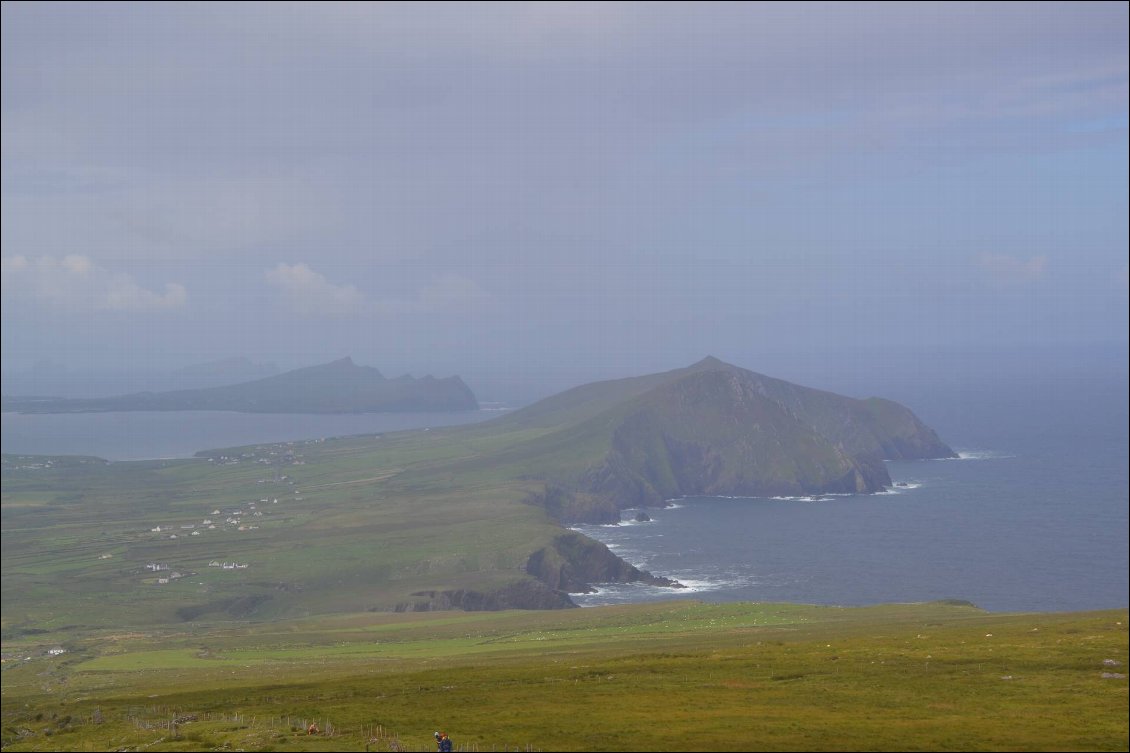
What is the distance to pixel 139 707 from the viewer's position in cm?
9838

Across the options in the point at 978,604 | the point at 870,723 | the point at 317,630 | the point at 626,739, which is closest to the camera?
the point at 626,739

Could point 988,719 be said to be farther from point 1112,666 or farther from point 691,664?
point 691,664

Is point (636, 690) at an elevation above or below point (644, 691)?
below

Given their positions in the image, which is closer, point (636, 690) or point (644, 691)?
point (644, 691)

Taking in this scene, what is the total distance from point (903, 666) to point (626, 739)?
39.0m

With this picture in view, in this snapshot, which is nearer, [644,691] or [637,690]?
[644,691]

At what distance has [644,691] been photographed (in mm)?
89438

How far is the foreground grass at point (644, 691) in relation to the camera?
236 ft

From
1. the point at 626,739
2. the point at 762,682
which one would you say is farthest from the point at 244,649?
the point at 626,739

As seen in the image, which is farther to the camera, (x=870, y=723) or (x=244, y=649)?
(x=244, y=649)

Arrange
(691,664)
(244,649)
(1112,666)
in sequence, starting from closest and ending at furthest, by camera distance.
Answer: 1. (1112,666)
2. (691,664)
3. (244,649)

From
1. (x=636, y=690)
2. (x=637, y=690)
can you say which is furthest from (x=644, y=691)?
(x=636, y=690)

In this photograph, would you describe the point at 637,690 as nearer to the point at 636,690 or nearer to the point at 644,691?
the point at 636,690

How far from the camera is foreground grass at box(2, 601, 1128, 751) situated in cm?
7188
